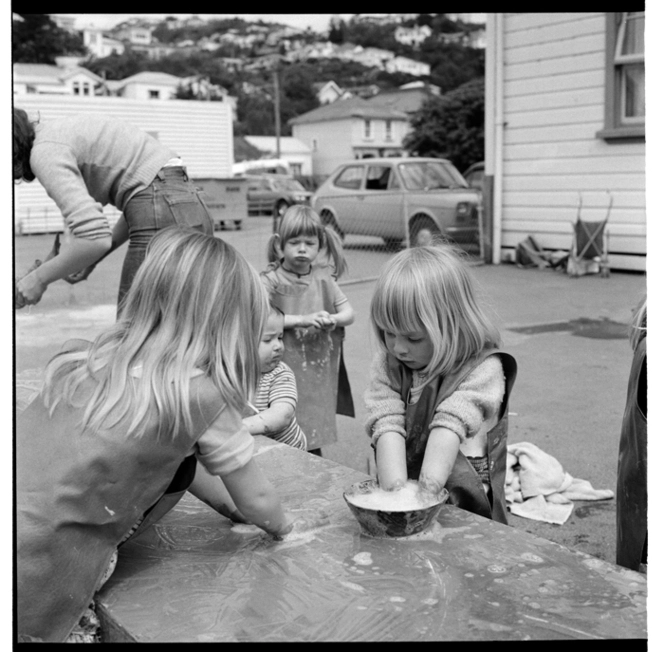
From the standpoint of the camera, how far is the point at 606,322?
708 cm

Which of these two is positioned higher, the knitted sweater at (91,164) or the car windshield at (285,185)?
the car windshield at (285,185)

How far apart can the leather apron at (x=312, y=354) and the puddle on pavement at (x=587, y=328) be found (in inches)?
136

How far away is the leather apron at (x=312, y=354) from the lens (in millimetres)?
3699

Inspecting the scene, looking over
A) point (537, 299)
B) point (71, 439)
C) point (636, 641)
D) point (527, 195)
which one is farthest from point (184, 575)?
point (527, 195)

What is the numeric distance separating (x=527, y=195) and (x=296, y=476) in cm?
853

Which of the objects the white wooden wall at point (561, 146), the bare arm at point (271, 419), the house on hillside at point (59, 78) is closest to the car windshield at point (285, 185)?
the white wooden wall at point (561, 146)

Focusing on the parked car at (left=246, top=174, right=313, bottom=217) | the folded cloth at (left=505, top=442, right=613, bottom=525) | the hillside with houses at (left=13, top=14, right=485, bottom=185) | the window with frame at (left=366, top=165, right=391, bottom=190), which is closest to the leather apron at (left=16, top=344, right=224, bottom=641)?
the folded cloth at (left=505, top=442, right=613, bottom=525)

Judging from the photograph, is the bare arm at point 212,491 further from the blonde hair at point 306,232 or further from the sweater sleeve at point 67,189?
the blonde hair at point 306,232

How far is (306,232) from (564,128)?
6.93 meters

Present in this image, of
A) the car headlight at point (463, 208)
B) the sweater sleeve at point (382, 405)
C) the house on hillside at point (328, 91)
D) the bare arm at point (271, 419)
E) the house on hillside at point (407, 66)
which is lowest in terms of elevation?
the bare arm at point (271, 419)

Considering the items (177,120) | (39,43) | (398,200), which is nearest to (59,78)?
(39,43)

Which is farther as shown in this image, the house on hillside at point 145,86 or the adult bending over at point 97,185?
the house on hillside at point 145,86

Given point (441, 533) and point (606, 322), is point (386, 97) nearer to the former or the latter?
point (606, 322)

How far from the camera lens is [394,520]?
1.85 metres
